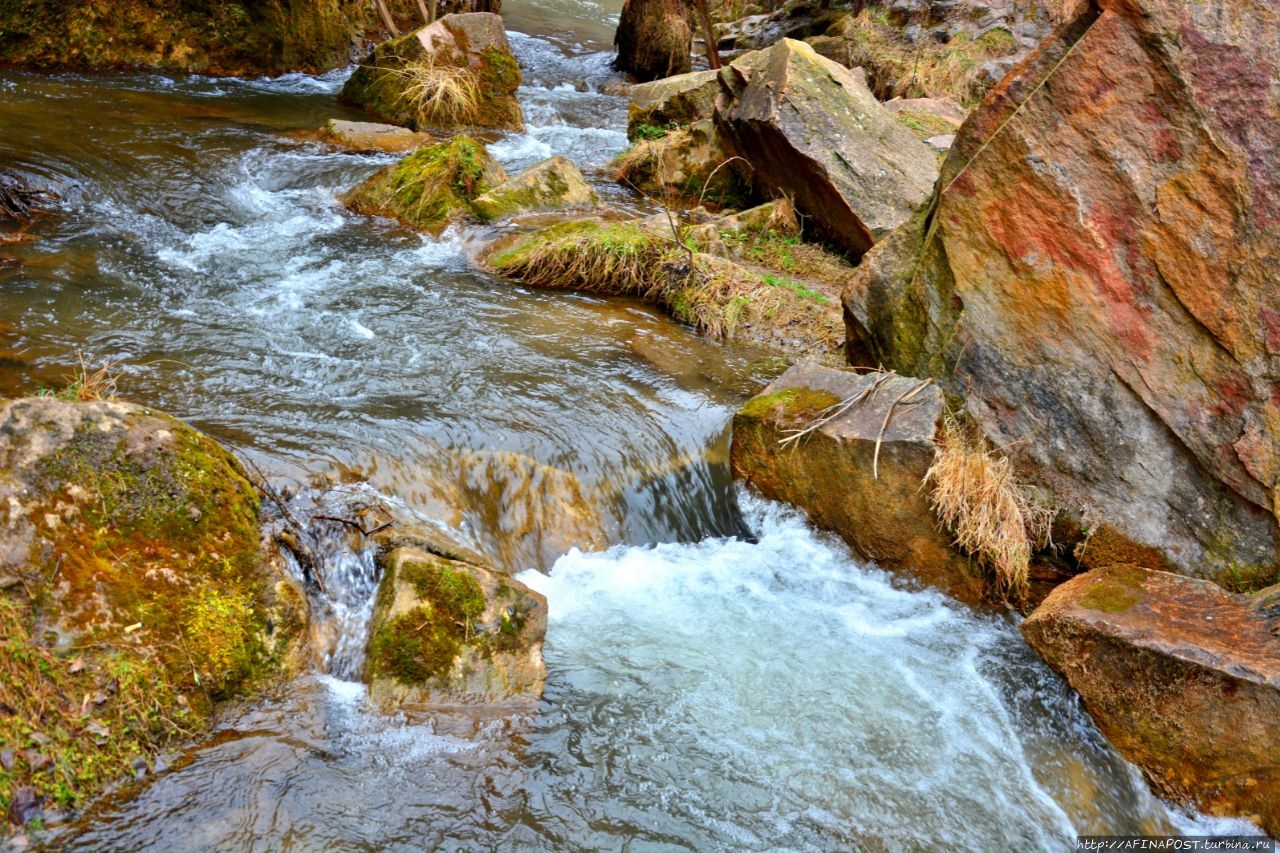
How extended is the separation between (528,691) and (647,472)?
2.04 meters

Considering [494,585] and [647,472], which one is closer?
[494,585]

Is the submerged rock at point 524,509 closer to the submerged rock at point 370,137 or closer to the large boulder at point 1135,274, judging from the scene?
the large boulder at point 1135,274

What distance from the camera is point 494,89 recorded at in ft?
40.6

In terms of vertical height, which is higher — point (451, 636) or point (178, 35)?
point (178, 35)

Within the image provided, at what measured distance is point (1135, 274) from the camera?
5.27 meters

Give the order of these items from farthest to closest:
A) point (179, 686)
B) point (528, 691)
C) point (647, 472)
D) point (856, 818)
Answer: point (647, 472) → point (528, 691) → point (856, 818) → point (179, 686)

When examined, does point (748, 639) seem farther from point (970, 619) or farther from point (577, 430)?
point (577, 430)

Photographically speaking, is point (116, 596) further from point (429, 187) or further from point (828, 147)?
point (828, 147)

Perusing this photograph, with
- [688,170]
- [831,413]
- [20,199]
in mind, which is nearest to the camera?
[831,413]

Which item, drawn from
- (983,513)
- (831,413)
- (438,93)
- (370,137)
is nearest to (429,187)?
(370,137)

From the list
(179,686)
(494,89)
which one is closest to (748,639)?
(179,686)

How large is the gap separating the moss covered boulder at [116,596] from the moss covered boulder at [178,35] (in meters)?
10.0

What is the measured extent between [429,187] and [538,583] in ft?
16.8

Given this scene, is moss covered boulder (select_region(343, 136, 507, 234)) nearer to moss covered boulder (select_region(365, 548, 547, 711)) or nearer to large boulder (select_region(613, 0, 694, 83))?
moss covered boulder (select_region(365, 548, 547, 711))
